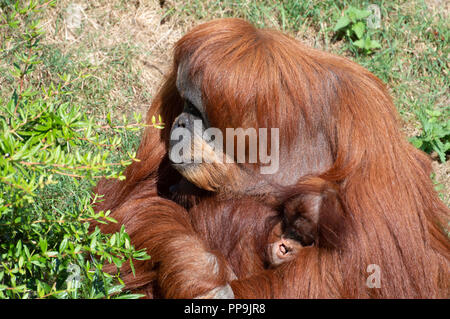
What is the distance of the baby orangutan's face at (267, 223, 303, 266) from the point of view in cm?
269

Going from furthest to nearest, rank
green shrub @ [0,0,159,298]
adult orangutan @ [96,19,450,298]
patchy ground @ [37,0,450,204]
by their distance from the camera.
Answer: patchy ground @ [37,0,450,204] → adult orangutan @ [96,19,450,298] → green shrub @ [0,0,159,298]

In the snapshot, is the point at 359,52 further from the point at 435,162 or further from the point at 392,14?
the point at 435,162

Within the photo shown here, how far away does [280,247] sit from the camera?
108 inches

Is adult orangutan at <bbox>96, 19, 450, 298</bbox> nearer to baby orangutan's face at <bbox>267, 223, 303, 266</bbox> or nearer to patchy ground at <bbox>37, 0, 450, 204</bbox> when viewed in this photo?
baby orangutan's face at <bbox>267, 223, 303, 266</bbox>

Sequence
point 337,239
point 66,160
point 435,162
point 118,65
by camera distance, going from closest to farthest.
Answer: point 66,160 → point 337,239 → point 435,162 → point 118,65

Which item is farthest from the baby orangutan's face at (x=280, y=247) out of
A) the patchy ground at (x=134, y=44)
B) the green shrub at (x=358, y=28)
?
the green shrub at (x=358, y=28)

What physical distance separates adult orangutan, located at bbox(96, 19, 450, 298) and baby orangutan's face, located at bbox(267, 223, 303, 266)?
6 centimetres

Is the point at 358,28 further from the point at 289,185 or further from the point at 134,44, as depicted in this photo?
the point at 289,185

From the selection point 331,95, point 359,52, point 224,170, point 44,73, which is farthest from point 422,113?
point 44,73

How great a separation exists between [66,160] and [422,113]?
2.92 meters

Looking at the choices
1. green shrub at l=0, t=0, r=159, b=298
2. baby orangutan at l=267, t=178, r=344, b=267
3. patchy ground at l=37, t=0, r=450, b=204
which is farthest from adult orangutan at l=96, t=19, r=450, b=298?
patchy ground at l=37, t=0, r=450, b=204

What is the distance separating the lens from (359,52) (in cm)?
457

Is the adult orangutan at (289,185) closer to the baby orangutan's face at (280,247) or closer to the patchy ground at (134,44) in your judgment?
the baby orangutan's face at (280,247)

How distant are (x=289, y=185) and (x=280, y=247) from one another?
282 mm
